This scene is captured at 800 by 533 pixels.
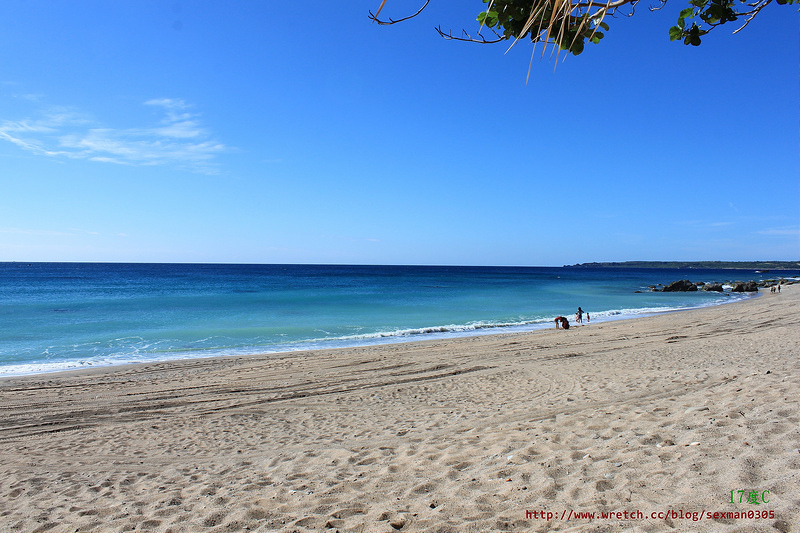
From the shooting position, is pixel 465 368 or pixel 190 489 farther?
pixel 465 368

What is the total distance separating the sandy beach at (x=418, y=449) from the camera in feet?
11.0

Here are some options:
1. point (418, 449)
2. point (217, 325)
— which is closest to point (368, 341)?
point (217, 325)

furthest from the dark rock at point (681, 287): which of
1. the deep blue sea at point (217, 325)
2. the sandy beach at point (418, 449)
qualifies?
the sandy beach at point (418, 449)

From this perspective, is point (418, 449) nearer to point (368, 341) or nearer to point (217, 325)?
point (368, 341)

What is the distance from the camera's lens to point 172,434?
6.82 meters

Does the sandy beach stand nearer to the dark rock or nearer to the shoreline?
the shoreline

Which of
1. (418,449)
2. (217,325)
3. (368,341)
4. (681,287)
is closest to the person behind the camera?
(418,449)

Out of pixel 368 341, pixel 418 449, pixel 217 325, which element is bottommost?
pixel 368 341

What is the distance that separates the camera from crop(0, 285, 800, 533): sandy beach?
334 cm

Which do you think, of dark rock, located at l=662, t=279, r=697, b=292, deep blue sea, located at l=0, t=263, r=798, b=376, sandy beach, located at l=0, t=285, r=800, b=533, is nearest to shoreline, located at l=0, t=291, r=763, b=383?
deep blue sea, located at l=0, t=263, r=798, b=376

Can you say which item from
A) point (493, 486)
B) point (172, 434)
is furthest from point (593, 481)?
point (172, 434)

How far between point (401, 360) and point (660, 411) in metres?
7.71

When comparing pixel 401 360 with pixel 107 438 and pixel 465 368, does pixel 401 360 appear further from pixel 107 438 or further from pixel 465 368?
pixel 107 438

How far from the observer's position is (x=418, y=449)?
5180 mm
